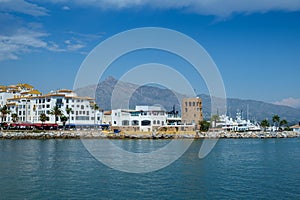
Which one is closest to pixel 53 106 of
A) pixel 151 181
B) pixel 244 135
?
pixel 244 135

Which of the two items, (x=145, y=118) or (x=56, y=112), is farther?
(x=145, y=118)

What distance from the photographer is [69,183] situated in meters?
18.5

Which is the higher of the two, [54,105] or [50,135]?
[54,105]

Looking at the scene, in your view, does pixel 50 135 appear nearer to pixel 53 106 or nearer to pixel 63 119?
pixel 63 119

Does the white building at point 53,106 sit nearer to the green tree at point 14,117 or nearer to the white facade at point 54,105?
the white facade at point 54,105

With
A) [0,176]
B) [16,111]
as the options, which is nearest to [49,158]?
[0,176]

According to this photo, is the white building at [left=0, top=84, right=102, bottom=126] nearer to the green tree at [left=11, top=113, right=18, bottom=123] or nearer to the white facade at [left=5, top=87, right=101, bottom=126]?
the white facade at [left=5, top=87, right=101, bottom=126]

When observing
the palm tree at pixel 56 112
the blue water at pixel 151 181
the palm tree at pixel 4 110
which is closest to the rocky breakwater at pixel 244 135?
the palm tree at pixel 56 112

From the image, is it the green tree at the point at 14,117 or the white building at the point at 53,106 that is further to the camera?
the green tree at the point at 14,117

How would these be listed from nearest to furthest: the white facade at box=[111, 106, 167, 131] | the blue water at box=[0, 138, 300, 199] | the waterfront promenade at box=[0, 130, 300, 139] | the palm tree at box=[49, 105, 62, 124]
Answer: the blue water at box=[0, 138, 300, 199], the waterfront promenade at box=[0, 130, 300, 139], the palm tree at box=[49, 105, 62, 124], the white facade at box=[111, 106, 167, 131]

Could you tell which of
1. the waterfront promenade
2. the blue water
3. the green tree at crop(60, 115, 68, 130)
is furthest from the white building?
the blue water

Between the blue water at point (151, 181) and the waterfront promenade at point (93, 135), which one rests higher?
the waterfront promenade at point (93, 135)

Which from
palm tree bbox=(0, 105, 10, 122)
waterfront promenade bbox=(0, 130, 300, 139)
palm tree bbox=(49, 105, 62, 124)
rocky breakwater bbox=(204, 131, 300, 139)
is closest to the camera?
waterfront promenade bbox=(0, 130, 300, 139)

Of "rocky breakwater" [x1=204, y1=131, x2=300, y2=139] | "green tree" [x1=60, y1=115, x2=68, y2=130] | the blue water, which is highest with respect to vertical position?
"green tree" [x1=60, y1=115, x2=68, y2=130]
